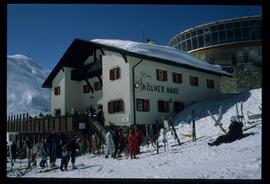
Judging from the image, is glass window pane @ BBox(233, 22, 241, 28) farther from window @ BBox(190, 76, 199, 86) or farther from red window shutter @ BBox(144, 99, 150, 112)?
red window shutter @ BBox(144, 99, 150, 112)

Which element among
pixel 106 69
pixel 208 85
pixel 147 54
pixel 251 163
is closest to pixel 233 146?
pixel 251 163

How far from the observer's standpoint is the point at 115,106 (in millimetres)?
23500

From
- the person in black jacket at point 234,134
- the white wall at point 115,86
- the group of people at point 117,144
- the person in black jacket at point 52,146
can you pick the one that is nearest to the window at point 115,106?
the white wall at point 115,86

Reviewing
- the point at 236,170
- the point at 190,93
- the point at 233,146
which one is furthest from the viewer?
the point at 190,93

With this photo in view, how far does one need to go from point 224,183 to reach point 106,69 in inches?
641

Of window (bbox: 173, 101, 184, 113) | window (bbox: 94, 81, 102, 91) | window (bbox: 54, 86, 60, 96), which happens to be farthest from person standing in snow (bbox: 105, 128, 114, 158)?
window (bbox: 54, 86, 60, 96)

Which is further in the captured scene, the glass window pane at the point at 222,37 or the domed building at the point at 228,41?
the glass window pane at the point at 222,37

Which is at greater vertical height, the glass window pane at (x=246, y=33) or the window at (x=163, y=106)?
the glass window pane at (x=246, y=33)

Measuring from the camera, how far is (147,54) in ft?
77.0

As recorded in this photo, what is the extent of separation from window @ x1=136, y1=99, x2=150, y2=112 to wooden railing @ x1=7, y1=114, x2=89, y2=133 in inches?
143

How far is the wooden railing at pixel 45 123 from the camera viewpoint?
2255 centimetres

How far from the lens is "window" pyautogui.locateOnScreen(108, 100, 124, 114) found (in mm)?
22956

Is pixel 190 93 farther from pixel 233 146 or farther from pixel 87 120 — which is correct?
pixel 233 146

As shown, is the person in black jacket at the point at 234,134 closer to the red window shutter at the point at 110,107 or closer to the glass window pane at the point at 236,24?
the red window shutter at the point at 110,107
